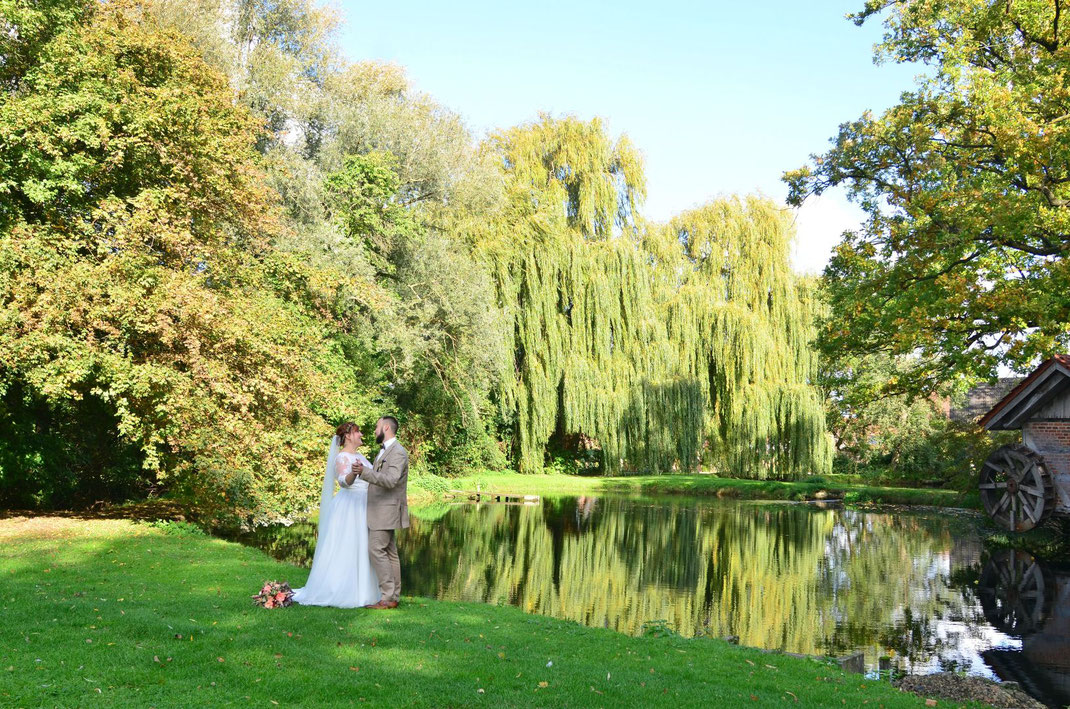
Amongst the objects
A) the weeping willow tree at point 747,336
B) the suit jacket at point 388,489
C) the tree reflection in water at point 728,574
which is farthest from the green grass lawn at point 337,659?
the weeping willow tree at point 747,336

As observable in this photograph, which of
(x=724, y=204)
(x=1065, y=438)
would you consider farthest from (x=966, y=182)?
(x=724, y=204)

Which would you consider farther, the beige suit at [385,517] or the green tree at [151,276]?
the green tree at [151,276]

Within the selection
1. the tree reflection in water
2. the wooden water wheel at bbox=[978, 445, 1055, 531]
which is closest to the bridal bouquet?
the tree reflection in water

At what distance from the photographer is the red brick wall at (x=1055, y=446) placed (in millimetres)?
19391

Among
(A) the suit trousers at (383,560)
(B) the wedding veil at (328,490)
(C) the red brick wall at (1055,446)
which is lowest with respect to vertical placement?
(A) the suit trousers at (383,560)

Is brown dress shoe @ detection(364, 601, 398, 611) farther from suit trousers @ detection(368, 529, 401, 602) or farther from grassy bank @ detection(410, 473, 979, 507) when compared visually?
grassy bank @ detection(410, 473, 979, 507)

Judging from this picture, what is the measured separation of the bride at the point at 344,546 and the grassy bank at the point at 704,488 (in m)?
20.4

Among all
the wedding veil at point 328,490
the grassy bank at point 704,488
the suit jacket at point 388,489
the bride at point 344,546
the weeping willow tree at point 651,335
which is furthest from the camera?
the grassy bank at point 704,488

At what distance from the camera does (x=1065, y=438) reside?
64.4ft

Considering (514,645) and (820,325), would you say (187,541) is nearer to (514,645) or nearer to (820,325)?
(514,645)

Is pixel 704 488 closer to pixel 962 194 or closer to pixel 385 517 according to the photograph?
pixel 962 194

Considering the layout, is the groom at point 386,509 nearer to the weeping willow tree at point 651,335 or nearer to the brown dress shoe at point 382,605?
the brown dress shoe at point 382,605

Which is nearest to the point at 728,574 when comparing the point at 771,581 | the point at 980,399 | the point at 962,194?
the point at 771,581

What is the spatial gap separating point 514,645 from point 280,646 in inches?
76.2
